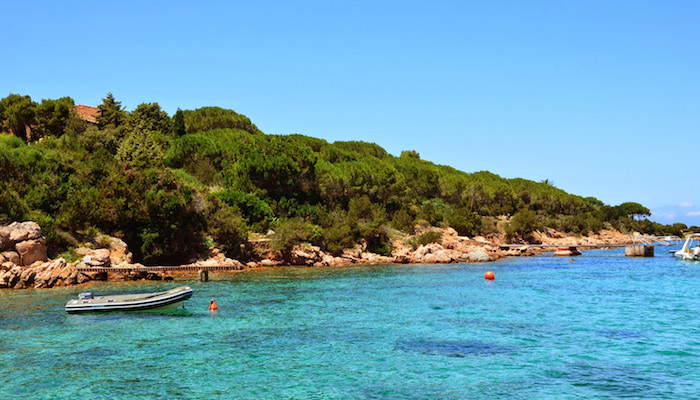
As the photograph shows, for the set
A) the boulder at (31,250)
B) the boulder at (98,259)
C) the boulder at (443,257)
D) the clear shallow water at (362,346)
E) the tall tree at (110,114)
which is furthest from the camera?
the tall tree at (110,114)

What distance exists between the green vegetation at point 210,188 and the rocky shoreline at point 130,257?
1.64 m

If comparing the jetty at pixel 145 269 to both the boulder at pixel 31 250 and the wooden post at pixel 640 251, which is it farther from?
the wooden post at pixel 640 251

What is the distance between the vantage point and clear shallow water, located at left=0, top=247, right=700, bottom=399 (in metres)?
16.7

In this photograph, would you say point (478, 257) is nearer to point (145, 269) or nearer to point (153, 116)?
point (145, 269)

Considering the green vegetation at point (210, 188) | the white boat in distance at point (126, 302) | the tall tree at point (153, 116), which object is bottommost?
the white boat in distance at point (126, 302)

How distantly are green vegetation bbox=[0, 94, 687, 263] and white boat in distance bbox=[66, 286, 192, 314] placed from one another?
18.3m

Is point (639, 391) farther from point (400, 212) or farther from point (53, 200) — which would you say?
point (400, 212)

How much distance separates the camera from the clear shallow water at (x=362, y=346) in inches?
656

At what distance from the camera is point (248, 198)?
221 feet

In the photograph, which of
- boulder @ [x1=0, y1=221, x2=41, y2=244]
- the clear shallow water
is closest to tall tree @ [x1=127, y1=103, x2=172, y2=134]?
boulder @ [x1=0, y1=221, x2=41, y2=244]

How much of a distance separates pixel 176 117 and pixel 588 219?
85.6 m

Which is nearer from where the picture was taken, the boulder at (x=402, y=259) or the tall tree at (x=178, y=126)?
the boulder at (x=402, y=259)

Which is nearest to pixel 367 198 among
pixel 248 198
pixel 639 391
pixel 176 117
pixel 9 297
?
pixel 248 198

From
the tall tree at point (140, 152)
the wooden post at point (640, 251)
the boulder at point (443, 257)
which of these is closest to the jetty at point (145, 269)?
the tall tree at point (140, 152)
